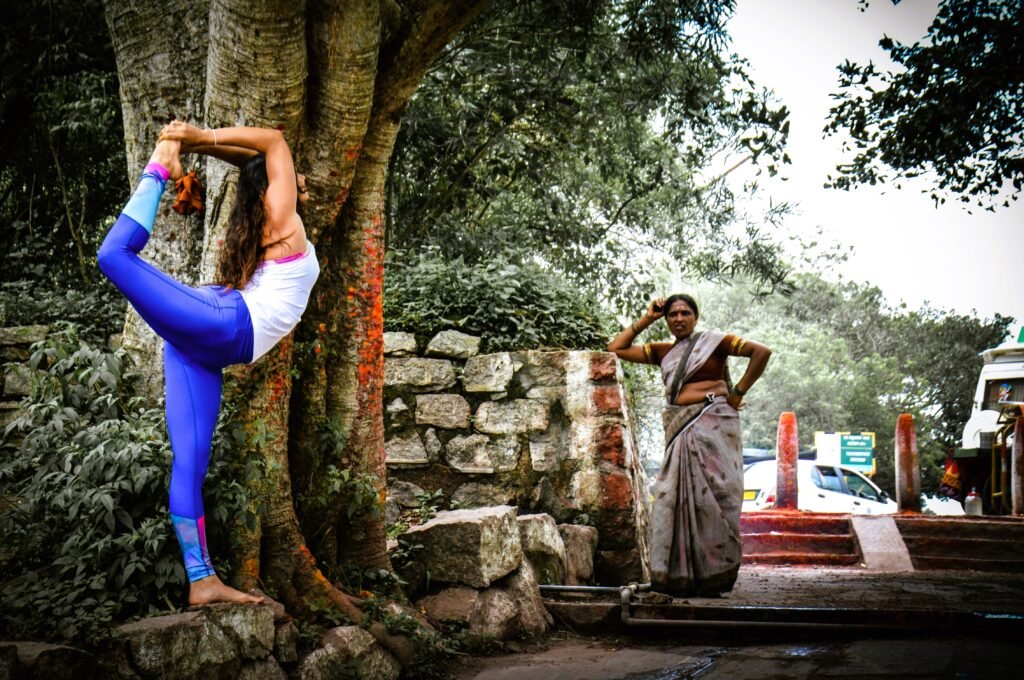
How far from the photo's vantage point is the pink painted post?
36.8ft

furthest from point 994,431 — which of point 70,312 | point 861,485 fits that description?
point 70,312

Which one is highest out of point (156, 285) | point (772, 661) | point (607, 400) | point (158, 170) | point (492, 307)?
point (492, 307)

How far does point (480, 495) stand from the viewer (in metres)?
6.38

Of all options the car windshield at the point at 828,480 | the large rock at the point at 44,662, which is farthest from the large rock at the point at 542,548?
the car windshield at the point at 828,480

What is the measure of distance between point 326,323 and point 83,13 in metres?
4.67

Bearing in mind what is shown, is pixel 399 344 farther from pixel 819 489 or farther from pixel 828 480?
pixel 828 480

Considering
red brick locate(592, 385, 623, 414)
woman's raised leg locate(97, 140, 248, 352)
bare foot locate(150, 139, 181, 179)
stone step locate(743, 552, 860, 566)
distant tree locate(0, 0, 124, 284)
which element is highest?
distant tree locate(0, 0, 124, 284)

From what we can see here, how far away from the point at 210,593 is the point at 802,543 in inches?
317

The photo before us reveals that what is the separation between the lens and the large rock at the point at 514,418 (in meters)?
6.49

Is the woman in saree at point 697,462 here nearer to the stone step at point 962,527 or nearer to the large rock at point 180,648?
the large rock at point 180,648

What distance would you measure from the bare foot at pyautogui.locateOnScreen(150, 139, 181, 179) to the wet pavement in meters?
2.43

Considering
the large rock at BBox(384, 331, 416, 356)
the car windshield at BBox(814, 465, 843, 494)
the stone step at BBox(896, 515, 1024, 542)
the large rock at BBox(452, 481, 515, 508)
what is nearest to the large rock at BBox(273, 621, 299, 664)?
the large rock at BBox(452, 481, 515, 508)

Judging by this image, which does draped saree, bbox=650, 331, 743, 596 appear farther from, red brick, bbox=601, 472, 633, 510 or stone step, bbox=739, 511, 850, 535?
stone step, bbox=739, 511, 850, 535

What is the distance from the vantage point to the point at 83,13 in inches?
282
